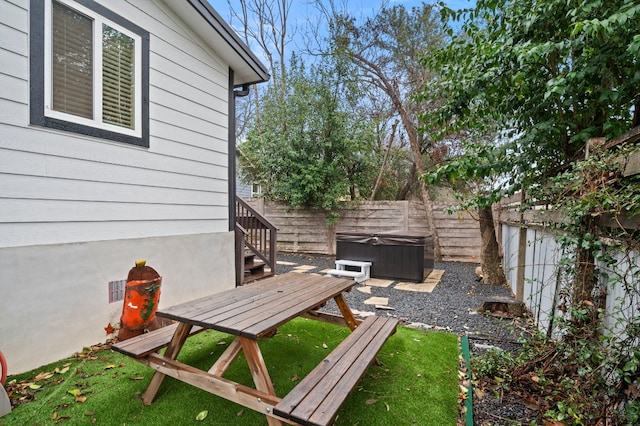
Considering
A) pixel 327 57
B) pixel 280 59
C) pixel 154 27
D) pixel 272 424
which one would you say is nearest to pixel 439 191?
pixel 327 57

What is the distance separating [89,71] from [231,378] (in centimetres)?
313

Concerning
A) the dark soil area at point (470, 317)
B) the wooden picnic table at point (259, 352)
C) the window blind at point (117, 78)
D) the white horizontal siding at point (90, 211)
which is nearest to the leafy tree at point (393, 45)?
the dark soil area at point (470, 317)

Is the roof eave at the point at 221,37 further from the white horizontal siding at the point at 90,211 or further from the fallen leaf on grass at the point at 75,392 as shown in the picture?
the fallen leaf on grass at the point at 75,392

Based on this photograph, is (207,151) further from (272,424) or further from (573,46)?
(573,46)

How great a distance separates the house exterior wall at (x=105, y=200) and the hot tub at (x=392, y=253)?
270cm

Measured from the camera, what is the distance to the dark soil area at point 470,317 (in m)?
2.17

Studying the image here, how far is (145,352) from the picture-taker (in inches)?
79.8

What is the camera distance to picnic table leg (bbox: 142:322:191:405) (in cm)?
214

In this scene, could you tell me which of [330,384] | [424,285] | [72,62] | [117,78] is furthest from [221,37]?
[424,285]

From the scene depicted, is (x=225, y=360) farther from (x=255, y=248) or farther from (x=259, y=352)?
(x=255, y=248)

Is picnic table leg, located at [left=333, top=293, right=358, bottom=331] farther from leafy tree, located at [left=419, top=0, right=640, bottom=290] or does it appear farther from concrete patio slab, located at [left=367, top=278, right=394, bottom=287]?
concrete patio slab, located at [left=367, top=278, right=394, bottom=287]

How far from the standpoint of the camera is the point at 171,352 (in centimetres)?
216

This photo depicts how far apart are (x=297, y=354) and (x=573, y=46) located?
3060mm

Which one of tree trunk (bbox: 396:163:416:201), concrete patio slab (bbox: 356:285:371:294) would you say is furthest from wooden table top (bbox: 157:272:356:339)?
tree trunk (bbox: 396:163:416:201)
